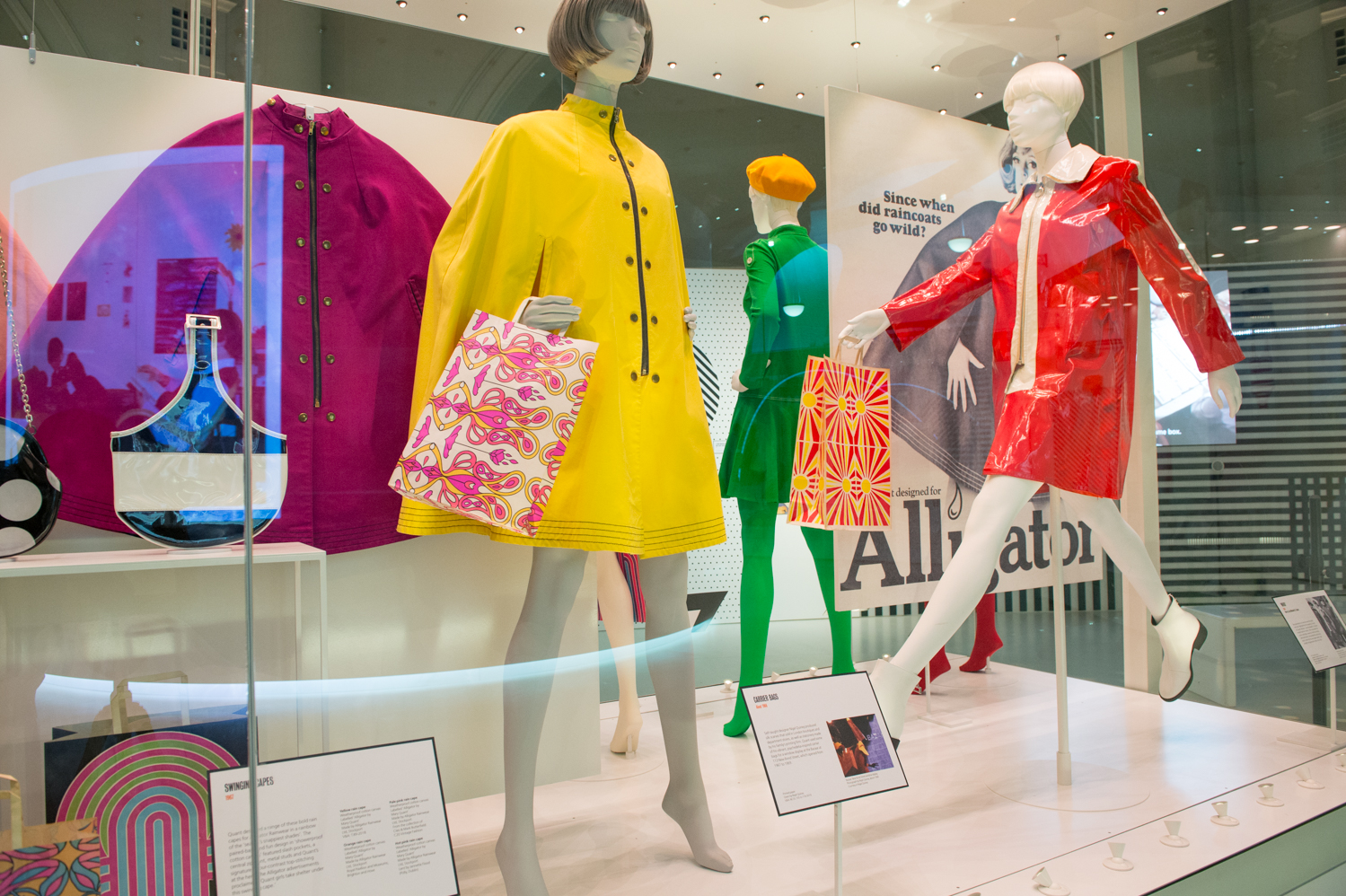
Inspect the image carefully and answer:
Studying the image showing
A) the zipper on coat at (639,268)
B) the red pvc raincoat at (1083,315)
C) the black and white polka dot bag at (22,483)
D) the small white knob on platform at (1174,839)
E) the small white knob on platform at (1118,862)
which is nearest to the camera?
the black and white polka dot bag at (22,483)

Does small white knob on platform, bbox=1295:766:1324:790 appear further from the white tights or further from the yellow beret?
the yellow beret

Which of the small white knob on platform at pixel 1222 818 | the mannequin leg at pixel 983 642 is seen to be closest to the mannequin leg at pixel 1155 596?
the small white knob on platform at pixel 1222 818

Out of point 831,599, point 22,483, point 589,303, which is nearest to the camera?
point 22,483

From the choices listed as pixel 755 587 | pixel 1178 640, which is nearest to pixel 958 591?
pixel 755 587

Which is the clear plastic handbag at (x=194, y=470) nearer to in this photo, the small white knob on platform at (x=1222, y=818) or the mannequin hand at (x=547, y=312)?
the mannequin hand at (x=547, y=312)

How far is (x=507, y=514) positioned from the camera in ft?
4.86

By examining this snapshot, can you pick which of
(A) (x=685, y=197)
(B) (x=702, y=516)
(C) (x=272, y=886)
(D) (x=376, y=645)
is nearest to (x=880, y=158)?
(A) (x=685, y=197)

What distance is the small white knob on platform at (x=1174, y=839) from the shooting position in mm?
1945

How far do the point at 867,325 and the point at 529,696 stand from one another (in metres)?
1.34

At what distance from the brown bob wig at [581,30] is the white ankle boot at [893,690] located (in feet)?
5.15

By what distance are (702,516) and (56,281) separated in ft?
3.84

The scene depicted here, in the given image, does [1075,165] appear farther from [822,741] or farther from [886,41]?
[822,741]

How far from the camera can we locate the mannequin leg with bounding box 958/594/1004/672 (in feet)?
9.64

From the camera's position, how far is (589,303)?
1.67 metres
